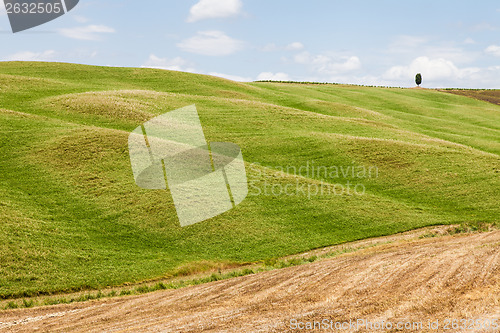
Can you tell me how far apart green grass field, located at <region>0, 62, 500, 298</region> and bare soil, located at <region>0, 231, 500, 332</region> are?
7.65m

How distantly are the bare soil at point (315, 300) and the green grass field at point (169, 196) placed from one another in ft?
25.1

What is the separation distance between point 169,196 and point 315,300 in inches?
841

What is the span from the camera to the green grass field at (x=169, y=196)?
91.3 feet

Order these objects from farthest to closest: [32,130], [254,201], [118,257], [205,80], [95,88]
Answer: [205,80] < [95,88] < [32,130] < [254,201] < [118,257]

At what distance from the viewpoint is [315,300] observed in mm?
16031

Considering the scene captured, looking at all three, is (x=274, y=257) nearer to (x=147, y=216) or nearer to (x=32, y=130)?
(x=147, y=216)

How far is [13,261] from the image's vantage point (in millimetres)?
25984

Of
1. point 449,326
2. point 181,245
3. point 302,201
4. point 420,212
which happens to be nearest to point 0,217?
point 181,245

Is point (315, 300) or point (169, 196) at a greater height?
point (169, 196)

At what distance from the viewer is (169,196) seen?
35.6 m

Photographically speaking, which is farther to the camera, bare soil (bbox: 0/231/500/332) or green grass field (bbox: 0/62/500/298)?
green grass field (bbox: 0/62/500/298)

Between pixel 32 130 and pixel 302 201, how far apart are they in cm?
2846

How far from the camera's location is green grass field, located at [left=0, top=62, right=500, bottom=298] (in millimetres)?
27828

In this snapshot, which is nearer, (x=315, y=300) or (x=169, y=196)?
(x=315, y=300)
